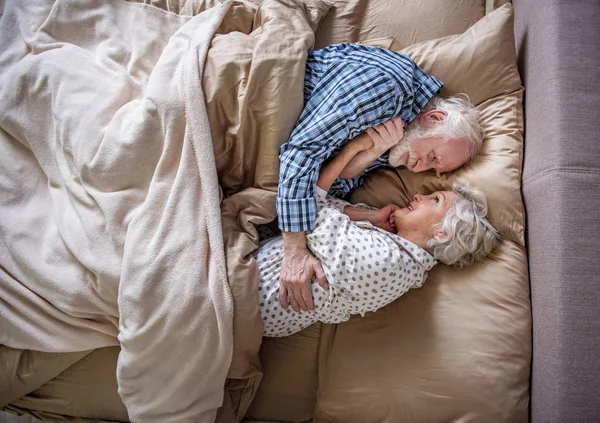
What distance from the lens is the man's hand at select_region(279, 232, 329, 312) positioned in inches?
49.6

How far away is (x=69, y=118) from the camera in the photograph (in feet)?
4.15

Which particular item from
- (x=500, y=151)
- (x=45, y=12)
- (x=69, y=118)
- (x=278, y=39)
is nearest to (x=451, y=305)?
(x=500, y=151)

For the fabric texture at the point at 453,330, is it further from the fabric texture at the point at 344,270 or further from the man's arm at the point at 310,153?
the man's arm at the point at 310,153

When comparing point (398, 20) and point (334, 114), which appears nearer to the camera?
point (334, 114)

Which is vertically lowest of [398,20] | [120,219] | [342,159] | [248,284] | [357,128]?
[248,284]

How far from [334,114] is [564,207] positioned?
689mm

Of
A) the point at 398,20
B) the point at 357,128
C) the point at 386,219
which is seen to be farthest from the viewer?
the point at 398,20

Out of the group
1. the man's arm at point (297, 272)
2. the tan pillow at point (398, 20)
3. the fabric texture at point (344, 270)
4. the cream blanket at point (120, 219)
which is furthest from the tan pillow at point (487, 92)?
Result: the cream blanket at point (120, 219)

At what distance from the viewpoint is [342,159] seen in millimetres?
1382

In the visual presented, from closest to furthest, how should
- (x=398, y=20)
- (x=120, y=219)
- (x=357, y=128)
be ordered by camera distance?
(x=120, y=219) → (x=357, y=128) → (x=398, y=20)

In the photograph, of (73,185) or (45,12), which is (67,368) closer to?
(73,185)

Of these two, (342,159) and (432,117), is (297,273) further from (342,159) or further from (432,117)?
(432,117)

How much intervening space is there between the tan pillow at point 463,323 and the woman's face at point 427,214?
3.5 inches

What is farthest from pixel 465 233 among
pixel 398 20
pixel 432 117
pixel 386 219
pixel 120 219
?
pixel 120 219
